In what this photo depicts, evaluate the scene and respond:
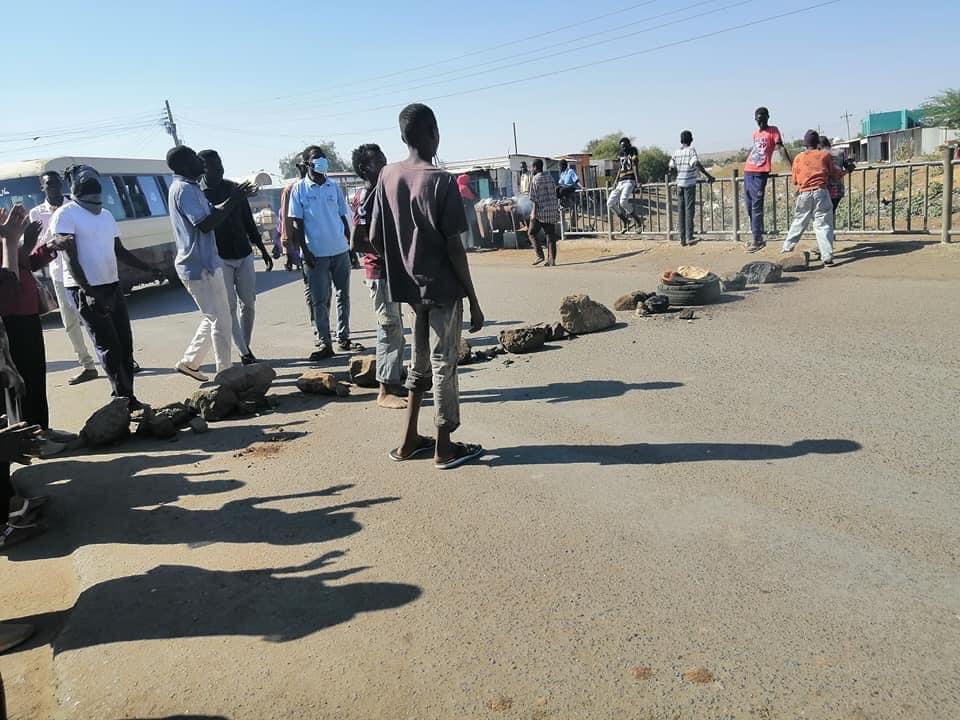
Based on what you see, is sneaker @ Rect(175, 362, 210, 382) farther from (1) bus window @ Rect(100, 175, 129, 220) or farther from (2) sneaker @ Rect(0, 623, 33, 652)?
(1) bus window @ Rect(100, 175, 129, 220)

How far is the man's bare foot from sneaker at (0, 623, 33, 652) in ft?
9.96

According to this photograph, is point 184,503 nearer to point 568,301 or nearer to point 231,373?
point 231,373

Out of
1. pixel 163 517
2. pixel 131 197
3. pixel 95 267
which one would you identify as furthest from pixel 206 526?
pixel 131 197

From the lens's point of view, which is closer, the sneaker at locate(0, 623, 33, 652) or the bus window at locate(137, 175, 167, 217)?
the sneaker at locate(0, 623, 33, 652)

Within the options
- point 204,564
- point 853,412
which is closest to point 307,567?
point 204,564

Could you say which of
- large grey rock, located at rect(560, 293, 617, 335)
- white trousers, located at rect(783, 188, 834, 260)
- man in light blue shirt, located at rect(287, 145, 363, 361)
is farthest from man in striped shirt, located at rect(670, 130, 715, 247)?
man in light blue shirt, located at rect(287, 145, 363, 361)

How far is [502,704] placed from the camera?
2463 mm

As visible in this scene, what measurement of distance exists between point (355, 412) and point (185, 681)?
10.9ft

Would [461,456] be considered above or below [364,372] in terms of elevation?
below

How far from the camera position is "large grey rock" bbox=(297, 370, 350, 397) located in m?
6.49

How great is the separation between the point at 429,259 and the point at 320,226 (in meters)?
3.56

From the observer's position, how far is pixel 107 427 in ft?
18.9

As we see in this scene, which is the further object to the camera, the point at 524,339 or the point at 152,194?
the point at 152,194

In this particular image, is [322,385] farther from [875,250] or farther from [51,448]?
[875,250]
